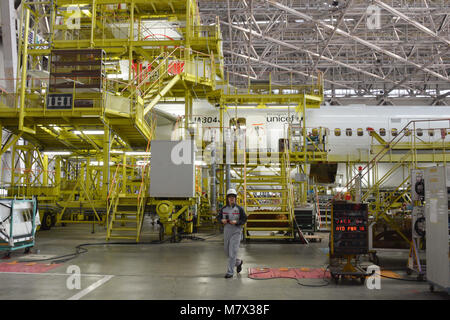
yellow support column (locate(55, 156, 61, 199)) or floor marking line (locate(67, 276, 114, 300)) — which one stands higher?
yellow support column (locate(55, 156, 61, 199))

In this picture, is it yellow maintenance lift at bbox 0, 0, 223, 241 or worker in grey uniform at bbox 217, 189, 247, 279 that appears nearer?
worker in grey uniform at bbox 217, 189, 247, 279

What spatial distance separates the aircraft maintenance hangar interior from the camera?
7918 mm

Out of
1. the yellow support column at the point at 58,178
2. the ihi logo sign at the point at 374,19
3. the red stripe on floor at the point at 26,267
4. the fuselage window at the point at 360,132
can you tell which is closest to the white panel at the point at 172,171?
the red stripe on floor at the point at 26,267

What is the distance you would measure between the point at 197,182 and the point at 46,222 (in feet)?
26.7

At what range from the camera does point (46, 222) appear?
19.2 meters

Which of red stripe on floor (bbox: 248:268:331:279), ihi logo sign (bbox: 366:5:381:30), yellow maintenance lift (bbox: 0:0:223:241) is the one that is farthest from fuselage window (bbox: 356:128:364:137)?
red stripe on floor (bbox: 248:268:331:279)

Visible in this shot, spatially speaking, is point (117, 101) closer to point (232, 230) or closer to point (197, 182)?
point (197, 182)

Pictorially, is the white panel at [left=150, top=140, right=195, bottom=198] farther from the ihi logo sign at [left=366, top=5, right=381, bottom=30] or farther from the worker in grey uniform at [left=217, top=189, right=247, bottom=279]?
the ihi logo sign at [left=366, top=5, right=381, bottom=30]

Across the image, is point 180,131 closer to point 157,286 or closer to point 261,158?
point 261,158

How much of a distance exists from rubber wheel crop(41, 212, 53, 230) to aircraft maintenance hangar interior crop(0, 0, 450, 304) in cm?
19

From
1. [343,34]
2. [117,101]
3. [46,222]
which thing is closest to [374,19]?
[343,34]

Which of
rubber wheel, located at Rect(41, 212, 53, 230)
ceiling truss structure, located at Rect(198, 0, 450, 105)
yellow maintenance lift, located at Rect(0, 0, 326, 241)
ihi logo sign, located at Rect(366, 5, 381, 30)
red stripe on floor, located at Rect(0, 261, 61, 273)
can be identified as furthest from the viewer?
ihi logo sign, located at Rect(366, 5, 381, 30)

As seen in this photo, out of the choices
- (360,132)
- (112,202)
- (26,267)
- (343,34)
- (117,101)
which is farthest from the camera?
(343,34)

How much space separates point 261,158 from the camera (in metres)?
17.6
